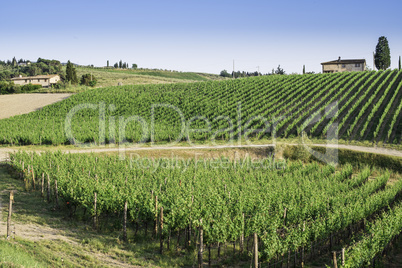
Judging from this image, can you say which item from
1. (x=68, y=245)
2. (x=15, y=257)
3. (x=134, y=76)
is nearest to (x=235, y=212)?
(x=68, y=245)

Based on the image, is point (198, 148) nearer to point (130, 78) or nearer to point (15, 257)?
point (15, 257)

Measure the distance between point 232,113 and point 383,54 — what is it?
151 feet

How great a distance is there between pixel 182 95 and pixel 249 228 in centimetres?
4298

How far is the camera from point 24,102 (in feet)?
191

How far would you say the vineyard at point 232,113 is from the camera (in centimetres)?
3619

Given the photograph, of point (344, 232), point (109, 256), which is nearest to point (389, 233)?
point (344, 232)

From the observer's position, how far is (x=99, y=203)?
1609cm

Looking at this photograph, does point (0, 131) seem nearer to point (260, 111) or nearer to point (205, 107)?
point (205, 107)

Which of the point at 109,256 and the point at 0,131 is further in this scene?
the point at 0,131

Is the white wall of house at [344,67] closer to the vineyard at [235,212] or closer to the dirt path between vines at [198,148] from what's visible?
the dirt path between vines at [198,148]

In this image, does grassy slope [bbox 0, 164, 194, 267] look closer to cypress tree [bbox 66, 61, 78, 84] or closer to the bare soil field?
the bare soil field

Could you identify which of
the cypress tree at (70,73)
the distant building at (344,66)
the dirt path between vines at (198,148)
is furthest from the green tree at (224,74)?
the dirt path between vines at (198,148)

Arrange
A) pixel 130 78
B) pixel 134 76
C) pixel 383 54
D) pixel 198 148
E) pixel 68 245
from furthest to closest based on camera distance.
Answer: pixel 134 76 → pixel 130 78 → pixel 383 54 → pixel 198 148 → pixel 68 245

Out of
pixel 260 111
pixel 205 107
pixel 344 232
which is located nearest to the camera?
pixel 344 232
